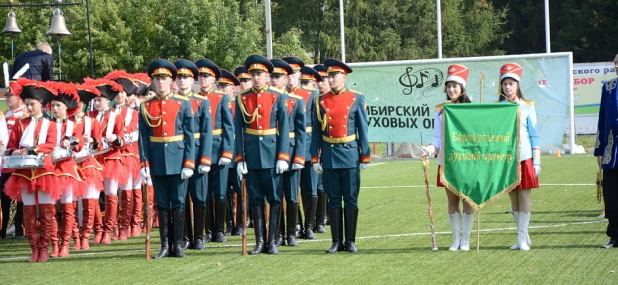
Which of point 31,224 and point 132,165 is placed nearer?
point 31,224

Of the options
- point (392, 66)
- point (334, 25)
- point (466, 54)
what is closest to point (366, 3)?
point (334, 25)

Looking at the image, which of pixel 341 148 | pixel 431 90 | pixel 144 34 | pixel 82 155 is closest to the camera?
pixel 341 148

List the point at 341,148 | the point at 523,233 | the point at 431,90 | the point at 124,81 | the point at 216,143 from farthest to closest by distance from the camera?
1. the point at 431,90
2. the point at 124,81
3. the point at 216,143
4. the point at 341,148
5. the point at 523,233

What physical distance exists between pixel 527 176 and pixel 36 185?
195 inches

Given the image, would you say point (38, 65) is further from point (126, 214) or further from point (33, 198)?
point (33, 198)

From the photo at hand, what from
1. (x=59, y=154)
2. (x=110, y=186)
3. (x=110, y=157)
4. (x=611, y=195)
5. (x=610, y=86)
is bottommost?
(x=611, y=195)

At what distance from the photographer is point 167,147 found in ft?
35.9

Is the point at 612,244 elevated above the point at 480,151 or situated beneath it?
situated beneath

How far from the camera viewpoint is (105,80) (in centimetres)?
1276

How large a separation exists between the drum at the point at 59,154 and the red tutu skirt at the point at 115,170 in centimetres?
146

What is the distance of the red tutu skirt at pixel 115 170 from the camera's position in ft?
41.5

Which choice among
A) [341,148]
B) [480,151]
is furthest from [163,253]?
[480,151]

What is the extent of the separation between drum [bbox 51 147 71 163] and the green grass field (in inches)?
41.6

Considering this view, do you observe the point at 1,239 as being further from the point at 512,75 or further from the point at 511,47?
the point at 511,47
